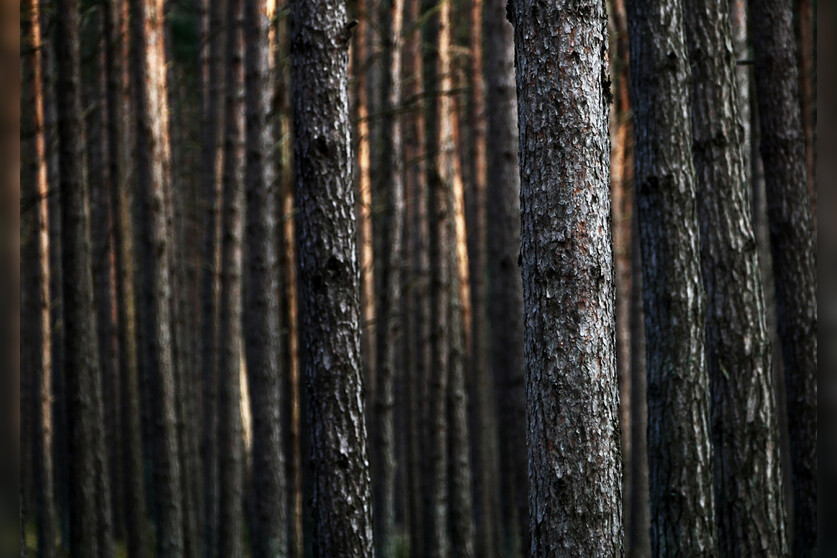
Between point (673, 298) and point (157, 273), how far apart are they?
17.2 ft

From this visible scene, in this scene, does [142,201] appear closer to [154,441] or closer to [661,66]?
[154,441]

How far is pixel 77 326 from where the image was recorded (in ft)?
21.0

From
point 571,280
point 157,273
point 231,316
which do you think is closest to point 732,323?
point 571,280

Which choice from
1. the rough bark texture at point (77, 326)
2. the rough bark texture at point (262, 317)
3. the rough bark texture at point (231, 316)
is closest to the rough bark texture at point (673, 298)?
the rough bark texture at point (262, 317)

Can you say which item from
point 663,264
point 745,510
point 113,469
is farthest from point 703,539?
point 113,469

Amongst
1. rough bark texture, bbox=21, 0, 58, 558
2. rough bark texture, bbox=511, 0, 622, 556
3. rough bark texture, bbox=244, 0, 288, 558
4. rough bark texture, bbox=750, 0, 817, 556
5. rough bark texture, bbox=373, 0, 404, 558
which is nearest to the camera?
rough bark texture, bbox=511, 0, 622, 556

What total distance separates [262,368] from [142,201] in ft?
7.18

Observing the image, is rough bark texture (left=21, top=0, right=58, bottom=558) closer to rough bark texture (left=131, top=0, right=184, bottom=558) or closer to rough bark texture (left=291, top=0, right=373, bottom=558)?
rough bark texture (left=131, top=0, right=184, bottom=558)

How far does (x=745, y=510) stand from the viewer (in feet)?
16.3

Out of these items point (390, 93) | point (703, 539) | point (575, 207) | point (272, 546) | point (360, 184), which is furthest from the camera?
point (360, 184)

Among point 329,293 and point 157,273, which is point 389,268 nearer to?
point 157,273

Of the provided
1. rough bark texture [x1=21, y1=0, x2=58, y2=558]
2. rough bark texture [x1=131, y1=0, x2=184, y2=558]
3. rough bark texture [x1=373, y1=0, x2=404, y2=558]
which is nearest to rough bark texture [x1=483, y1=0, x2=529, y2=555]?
rough bark texture [x1=373, y1=0, x2=404, y2=558]

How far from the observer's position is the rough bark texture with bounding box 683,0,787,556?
16.3 feet

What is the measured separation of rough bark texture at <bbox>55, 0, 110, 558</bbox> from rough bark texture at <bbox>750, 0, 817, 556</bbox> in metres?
5.36
